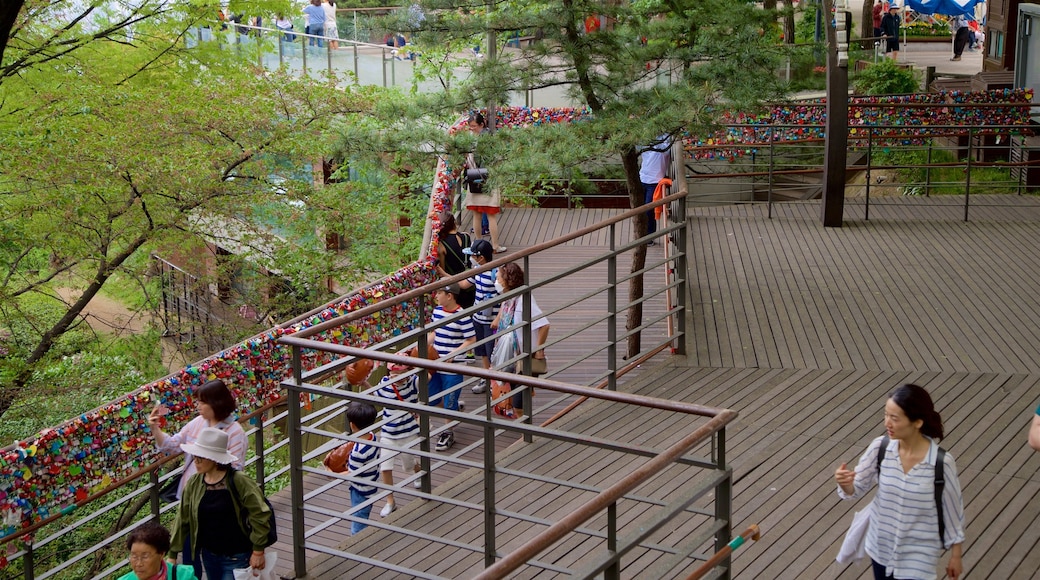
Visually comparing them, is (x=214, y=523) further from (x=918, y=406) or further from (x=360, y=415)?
(x=918, y=406)

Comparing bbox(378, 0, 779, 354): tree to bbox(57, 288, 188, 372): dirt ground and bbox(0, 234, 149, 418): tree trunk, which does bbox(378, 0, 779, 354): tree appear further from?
bbox(57, 288, 188, 372): dirt ground

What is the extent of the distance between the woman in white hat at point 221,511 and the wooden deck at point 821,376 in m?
0.54

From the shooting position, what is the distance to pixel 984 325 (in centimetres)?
927

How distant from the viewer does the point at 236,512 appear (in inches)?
214

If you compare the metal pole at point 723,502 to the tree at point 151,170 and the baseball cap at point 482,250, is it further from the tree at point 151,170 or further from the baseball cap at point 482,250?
the tree at point 151,170

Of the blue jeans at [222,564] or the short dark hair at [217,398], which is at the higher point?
the short dark hair at [217,398]

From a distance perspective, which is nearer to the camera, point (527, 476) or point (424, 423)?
point (527, 476)

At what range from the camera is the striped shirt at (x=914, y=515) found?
14.6 ft

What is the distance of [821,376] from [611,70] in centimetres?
300

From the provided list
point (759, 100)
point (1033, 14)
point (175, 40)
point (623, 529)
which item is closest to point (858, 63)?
point (1033, 14)

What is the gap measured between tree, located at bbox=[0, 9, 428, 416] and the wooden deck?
334cm

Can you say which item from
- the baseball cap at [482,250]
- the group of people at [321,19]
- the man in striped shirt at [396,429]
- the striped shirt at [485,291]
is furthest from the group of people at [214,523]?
the group of people at [321,19]

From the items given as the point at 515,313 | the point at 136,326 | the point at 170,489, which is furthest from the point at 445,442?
the point at 136,326

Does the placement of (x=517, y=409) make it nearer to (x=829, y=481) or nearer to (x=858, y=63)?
(x=829, y=481)
